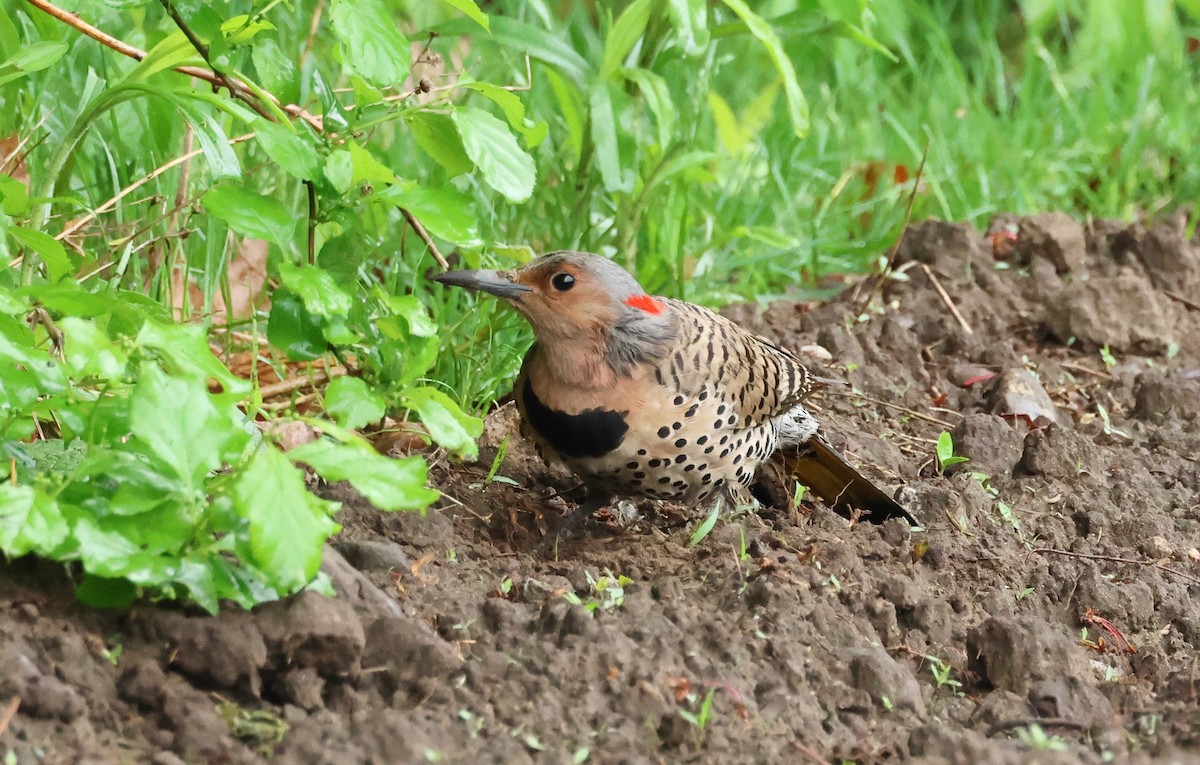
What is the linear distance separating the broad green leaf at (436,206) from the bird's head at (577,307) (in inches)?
20.2

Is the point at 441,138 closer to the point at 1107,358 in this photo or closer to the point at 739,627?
the point at 739,627

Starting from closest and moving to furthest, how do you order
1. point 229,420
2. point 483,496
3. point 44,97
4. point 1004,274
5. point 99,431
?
1. point 229,420
2. point 99,431
3. point 483,496
4. point 44,97
5. point 1004,274

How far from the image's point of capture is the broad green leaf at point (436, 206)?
2.88 metres

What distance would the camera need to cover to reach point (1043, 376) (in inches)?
193

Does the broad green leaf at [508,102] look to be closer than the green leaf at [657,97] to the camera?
Yes

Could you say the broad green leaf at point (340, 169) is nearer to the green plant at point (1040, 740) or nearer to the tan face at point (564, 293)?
the tan face at point (564, 293)

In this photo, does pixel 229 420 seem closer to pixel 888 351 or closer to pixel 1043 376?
pixel 888 351

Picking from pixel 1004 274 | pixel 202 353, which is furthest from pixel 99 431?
pixel 1004 274

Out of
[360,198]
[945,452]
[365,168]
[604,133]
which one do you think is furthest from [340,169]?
[945,452]

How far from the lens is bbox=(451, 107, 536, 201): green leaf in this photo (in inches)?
114

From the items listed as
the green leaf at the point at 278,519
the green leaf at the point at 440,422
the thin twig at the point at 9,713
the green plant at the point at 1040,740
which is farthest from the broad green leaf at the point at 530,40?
the green plant at the point at 1040,740

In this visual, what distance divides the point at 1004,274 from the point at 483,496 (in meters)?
2.81

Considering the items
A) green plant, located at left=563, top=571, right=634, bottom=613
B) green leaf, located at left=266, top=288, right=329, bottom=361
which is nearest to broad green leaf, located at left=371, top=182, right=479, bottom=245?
green leaf, located at left=266, top=288, right=329, bottom=361

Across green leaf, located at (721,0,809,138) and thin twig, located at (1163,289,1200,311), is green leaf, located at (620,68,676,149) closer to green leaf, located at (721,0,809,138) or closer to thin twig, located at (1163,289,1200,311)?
green leaf, located at (721,0,809,138)
